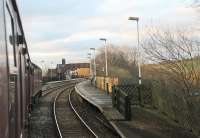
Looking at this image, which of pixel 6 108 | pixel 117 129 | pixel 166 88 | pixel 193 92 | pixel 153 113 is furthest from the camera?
pixel 153 113

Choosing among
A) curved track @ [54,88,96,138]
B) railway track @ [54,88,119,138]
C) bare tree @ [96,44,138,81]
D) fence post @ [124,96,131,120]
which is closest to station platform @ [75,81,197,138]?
fence post @ [124,96,131,120]

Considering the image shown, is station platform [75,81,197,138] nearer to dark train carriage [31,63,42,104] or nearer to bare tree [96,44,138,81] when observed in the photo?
dark train carriage [31,63,42,104]

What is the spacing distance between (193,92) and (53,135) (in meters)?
6.18

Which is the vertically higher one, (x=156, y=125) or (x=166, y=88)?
(x=166, y=88)

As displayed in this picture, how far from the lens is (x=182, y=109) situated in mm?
18344

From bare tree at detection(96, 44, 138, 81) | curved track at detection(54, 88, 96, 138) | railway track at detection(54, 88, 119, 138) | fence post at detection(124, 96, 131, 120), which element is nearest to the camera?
railway track at detection(54, 88, 119, 138)

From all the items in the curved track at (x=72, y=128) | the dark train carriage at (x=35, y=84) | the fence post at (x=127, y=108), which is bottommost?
the curved track at (x=72, y=128)

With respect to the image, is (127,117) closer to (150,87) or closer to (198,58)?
(198,58)

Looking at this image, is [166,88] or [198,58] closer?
[198,58]

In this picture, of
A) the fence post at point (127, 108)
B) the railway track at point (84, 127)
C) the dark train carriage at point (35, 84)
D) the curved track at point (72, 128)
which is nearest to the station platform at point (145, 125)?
the fence post at point (127, 108)

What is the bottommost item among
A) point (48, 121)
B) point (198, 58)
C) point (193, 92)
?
point (48, 121)

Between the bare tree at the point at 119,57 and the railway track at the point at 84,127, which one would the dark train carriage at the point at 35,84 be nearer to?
the railway track at the point at 84,127

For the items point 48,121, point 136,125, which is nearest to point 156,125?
point 136,125

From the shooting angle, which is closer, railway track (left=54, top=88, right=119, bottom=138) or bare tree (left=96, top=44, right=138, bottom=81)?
railway track (left=54, top=88, right=119, bottom=138)
